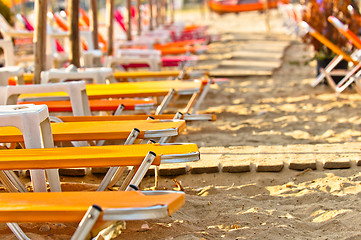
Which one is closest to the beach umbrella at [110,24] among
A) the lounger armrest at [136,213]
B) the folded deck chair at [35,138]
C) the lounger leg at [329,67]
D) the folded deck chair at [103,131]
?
the lounger leg at [329,67]

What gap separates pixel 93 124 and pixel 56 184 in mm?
512

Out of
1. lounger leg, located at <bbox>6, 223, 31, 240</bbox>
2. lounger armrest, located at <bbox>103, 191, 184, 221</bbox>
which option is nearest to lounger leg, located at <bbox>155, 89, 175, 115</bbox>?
lounger leg, located at <bbox>6, 223, 31, 240</bbox>

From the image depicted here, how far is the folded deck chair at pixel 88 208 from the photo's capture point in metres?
2.04

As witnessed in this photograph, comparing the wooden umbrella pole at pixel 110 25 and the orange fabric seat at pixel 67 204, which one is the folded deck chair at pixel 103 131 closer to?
the orange fabric seat at pixel 67 204

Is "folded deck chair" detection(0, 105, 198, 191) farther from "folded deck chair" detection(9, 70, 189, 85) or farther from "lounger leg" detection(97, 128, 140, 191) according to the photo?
"folded deck chair" detection(9, 70, 189, 85)

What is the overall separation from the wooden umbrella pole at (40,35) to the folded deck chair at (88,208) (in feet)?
9.41

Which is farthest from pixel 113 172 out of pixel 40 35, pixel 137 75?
pixel 137 75

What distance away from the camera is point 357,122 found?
5.36 m

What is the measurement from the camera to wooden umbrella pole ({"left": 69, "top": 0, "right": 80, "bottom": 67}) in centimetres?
566

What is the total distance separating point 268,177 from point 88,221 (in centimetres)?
185

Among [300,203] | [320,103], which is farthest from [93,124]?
[320,103]

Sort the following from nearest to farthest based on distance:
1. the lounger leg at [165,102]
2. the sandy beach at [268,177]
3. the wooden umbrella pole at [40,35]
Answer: the sandy beach at [268,177] → the lounger leg at [165,102] → the wooden umbrella pole at [40,35]

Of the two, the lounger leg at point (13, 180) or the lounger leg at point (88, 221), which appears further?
the lounger leg at point (13, 180)

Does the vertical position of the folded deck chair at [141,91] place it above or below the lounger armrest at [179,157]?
below
